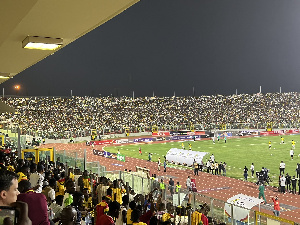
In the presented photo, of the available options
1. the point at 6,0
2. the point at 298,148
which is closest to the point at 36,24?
the point at 6,0

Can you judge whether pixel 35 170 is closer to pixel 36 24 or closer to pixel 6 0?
pixel 36 24

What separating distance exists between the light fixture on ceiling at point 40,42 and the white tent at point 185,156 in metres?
23.4

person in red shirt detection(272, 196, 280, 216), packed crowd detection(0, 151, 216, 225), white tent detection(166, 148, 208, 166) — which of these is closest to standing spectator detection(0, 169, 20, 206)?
packed crowd detection(0, 151, 216, 225)

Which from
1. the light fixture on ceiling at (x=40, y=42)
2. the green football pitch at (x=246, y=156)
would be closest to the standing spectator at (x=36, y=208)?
the light fixture on ceiling at (x=40, y=42)

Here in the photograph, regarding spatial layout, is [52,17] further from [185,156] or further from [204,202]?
[185,156]

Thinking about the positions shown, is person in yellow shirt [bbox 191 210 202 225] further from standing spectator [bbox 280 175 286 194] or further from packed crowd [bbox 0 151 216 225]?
standing spectator [bbox 280 175 286 194]

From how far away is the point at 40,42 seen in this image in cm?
568

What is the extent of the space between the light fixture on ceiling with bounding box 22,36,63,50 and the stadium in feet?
0.05

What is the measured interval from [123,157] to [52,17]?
28.2 meters

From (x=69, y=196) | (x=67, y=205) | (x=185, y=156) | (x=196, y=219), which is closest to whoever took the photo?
(x=67, y=205)

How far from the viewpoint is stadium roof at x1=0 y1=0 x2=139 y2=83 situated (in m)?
3.67

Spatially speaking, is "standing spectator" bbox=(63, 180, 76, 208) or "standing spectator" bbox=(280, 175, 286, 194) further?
"standing spectator" bbox=(280, 175, 286, 194)

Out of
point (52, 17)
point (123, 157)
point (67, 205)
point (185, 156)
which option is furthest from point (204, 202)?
point (123, 157)

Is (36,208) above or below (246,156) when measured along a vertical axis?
above
